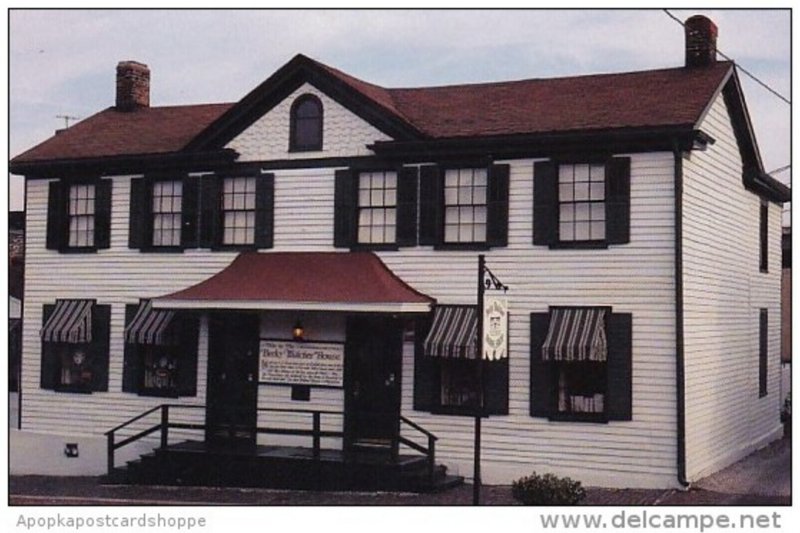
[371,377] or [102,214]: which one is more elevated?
[102,214]

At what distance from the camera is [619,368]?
1742 cm

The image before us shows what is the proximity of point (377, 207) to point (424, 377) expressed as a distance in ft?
9.24

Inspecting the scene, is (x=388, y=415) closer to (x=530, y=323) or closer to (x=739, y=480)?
(x=530, y=323)

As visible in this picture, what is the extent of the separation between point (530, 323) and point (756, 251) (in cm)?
570

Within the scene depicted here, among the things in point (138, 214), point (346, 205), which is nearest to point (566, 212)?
point (346, 205)

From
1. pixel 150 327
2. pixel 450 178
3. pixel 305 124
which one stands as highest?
pixel 305 124

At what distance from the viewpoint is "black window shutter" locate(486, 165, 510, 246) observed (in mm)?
18141

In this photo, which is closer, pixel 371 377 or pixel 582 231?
pixel 582 231

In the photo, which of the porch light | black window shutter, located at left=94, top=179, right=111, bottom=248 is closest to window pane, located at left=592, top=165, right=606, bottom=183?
the porch light

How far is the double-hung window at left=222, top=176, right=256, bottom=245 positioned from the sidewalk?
419cm

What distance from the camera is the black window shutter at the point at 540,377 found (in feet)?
58.4

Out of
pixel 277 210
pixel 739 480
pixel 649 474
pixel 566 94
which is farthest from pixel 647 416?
pixel 277 210

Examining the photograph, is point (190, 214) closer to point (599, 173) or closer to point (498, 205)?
point (498, 205)

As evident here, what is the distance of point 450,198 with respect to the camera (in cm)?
1861
